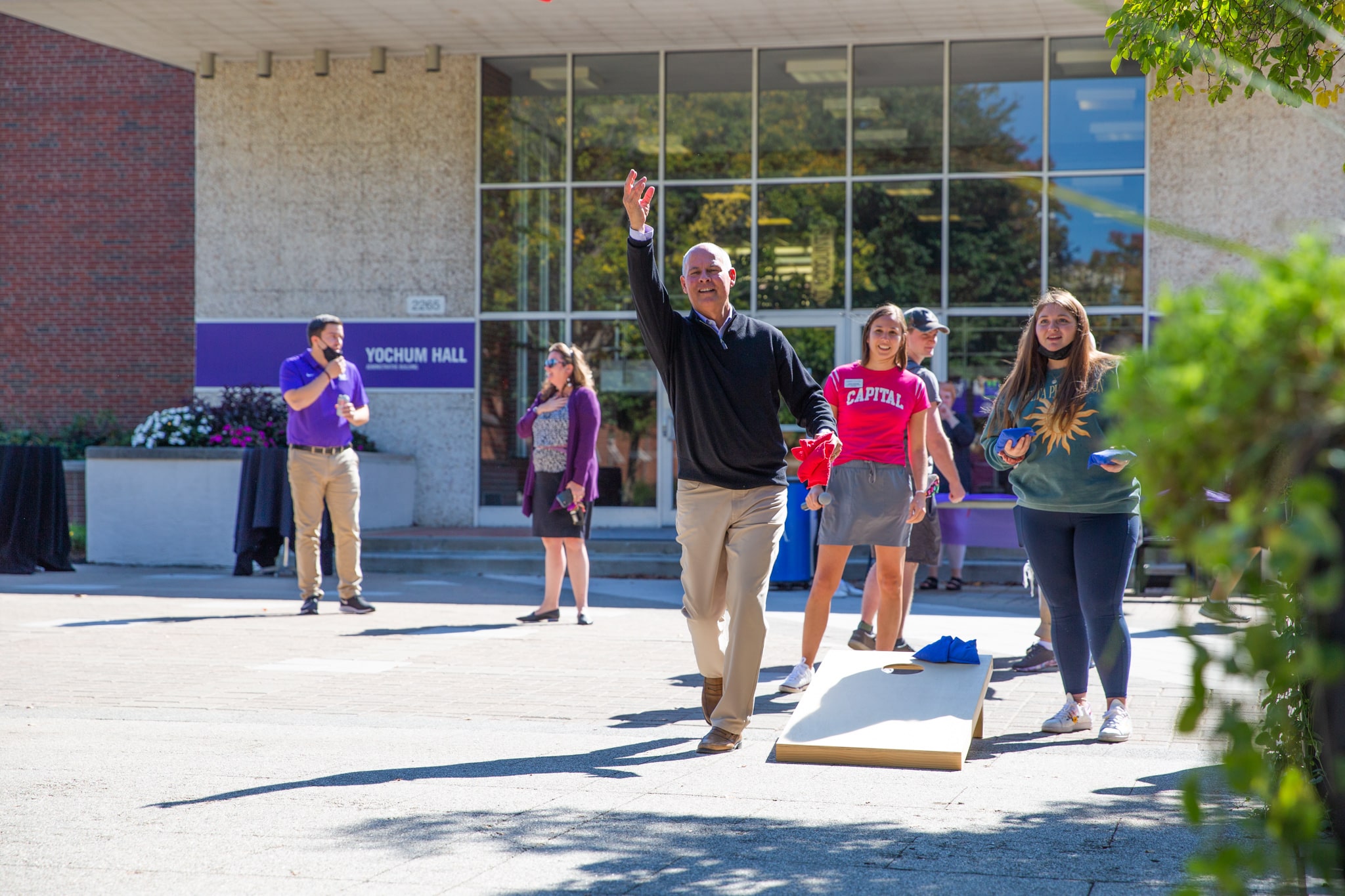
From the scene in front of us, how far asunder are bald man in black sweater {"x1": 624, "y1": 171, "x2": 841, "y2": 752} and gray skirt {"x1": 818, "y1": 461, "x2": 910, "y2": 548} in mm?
1301

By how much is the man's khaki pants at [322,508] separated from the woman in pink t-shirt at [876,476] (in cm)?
429

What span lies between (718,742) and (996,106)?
41.4 ft

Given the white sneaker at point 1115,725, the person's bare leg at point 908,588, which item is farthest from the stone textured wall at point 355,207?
the white sneaker at point 1115,725

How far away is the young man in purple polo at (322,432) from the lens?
9633 millimetres

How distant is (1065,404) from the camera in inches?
216

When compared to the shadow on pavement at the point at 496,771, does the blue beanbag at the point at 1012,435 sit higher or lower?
higher

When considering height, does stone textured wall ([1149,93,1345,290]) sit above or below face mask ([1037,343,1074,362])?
above

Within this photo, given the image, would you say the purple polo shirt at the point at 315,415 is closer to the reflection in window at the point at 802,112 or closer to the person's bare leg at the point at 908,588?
the person's bare leg at the point at 908,588

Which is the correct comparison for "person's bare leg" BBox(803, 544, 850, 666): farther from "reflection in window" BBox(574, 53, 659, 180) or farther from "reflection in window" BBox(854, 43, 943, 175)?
"reflection in window" BBox(574, 53, 659, 180)

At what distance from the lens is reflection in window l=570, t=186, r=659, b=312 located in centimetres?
1680

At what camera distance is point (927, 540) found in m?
8.41

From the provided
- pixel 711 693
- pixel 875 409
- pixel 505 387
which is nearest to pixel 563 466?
pixel 875 409

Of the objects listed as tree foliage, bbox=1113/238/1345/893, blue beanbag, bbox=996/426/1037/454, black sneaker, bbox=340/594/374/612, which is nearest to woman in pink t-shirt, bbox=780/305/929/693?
blue beanbag, bbox=996/426/1037/454

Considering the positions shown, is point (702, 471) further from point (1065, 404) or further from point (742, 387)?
point (1065, 404)
